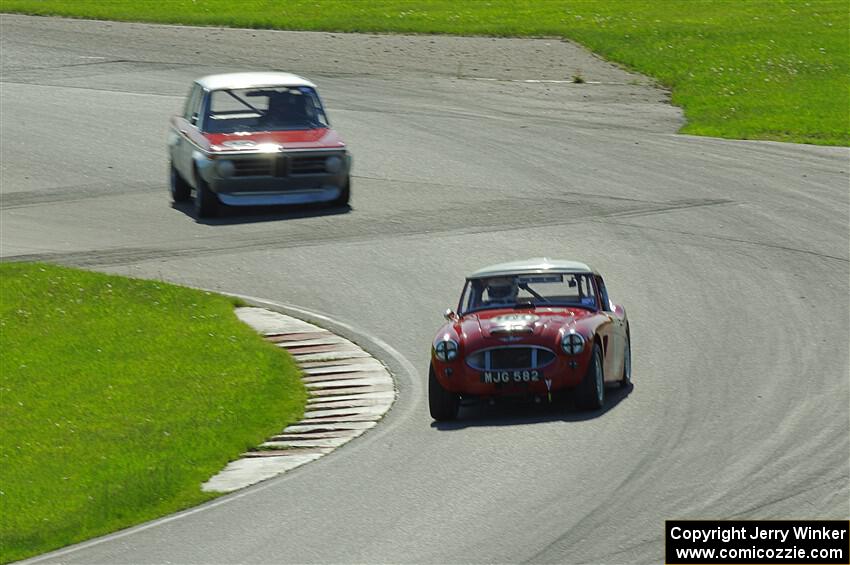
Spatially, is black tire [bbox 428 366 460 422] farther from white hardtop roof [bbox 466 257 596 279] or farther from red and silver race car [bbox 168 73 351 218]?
red and silver race car [bbox 168 73 351 218]

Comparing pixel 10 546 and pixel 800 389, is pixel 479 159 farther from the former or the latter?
pixel 10 546

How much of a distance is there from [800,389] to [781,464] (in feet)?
8.09

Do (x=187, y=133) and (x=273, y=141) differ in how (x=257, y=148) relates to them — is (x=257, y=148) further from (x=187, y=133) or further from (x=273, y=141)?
(x=187, y=133)

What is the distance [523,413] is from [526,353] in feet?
1.92

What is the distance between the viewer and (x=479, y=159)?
25.9 m

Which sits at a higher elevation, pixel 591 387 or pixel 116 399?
pixel 591 387

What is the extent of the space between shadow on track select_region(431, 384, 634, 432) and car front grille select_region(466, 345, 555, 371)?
17.9 inches

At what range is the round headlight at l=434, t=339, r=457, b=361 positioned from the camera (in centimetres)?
1343

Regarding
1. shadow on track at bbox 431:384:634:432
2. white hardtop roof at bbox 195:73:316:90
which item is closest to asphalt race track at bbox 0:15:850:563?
shadow on track at bbox 431:384:634:432

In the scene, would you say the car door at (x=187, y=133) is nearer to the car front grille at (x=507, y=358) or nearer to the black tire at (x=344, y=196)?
the black tire at (x=344, y=196)

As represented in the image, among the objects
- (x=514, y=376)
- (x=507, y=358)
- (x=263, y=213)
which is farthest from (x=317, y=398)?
(x=263, y=213)

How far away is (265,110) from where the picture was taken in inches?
907

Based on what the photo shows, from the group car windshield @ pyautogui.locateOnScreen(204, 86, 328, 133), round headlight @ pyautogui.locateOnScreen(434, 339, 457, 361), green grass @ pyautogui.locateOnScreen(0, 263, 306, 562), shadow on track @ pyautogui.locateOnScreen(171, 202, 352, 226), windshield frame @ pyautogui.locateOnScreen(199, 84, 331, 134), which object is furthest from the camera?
car windshield @ pyautogui.locateOnScreen(204, 86, 328, 133)

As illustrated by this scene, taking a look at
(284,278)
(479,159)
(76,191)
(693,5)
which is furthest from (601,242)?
(693,5)
